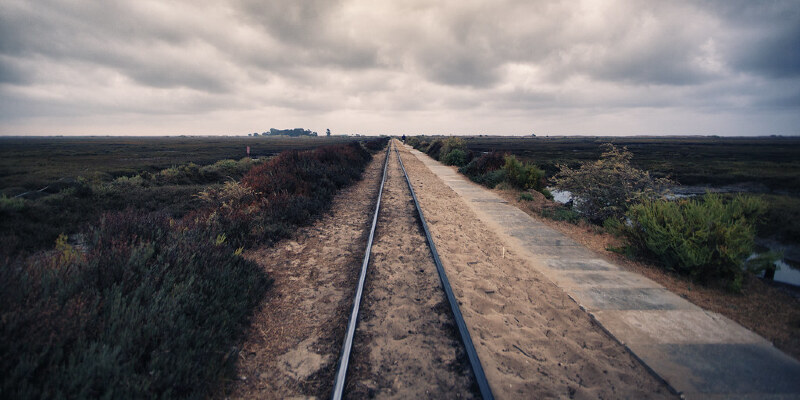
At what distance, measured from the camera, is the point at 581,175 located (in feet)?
30.1

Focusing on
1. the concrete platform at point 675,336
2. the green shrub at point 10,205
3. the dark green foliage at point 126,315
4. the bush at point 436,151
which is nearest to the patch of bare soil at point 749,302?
the concrete platform at point 675,336

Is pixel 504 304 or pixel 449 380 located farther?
pixel 504 304

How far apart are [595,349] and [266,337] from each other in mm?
3586

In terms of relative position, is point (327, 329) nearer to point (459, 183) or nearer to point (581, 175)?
point (581, 175)

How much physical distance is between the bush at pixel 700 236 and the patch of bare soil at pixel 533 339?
7.34 ft

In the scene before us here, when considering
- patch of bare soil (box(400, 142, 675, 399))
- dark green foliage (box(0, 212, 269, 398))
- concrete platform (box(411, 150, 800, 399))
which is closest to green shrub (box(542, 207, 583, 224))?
concrete platform (box(411, 150, 800, 399))

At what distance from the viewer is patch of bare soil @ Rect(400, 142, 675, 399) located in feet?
8.98

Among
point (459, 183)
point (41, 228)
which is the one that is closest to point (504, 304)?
point (41, 228)

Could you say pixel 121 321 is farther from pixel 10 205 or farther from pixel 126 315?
pixel 10 205

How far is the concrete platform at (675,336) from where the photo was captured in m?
2.71

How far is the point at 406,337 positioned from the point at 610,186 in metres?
7.48

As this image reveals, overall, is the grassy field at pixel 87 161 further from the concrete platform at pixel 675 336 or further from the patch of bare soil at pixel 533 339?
the concrete platform at pixel 675 336

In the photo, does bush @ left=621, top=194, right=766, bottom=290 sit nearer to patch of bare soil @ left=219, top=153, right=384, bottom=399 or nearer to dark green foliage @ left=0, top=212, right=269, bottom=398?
patch of bare soil @ left=219, top=153, right=384, bottom=399

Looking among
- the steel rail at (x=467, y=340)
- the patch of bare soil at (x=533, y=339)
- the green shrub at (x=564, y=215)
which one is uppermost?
the green shrub at (x=564, y=215)
